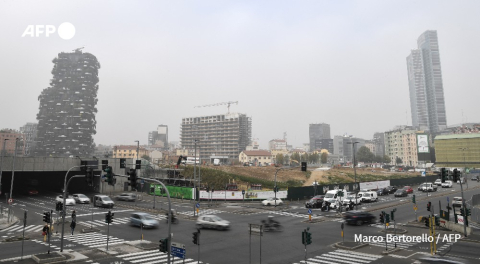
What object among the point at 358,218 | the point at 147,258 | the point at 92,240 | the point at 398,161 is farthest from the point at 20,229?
the point at 398,161

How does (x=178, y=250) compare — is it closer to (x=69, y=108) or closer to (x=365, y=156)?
(x=365, y=156)

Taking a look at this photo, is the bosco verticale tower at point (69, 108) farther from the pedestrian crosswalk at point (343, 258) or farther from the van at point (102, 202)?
the pedestrian crosswalk at point (343, 258)

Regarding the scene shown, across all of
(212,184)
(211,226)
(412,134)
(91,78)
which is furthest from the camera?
(91,78)

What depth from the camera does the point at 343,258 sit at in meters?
19.0

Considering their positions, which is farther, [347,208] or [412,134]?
[412,134]

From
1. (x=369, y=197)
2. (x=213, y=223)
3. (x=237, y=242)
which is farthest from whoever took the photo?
(x=369, y=197)

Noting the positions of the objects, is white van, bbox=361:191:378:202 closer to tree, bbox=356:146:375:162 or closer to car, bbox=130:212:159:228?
car, bbox=130:212:159:228

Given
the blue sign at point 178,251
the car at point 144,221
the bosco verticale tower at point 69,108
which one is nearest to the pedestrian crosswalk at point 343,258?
the blue sign at point 178,251

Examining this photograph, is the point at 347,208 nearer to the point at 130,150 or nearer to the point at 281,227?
the point at 281,227

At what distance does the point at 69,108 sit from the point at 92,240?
184554 millimetres

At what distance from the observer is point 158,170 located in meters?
72.5

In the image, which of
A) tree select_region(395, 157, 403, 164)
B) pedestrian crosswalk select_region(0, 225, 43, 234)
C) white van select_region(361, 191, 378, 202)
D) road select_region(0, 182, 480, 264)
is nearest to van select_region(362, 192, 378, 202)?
white van select_region(361, 191, 378, 202)

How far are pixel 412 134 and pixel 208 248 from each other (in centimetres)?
19366

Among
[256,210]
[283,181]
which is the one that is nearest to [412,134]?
[283,181]
